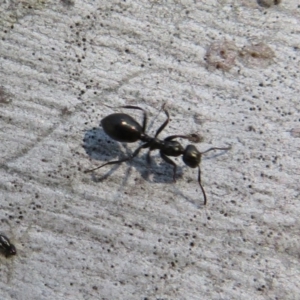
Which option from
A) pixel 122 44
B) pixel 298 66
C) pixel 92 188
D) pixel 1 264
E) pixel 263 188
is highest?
pixel 298 66

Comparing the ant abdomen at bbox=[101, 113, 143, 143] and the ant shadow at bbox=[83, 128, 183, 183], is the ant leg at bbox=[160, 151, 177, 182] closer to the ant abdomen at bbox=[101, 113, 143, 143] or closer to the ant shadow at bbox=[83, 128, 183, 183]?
the ant shadow at bbox=[83, 128, 183, 183]

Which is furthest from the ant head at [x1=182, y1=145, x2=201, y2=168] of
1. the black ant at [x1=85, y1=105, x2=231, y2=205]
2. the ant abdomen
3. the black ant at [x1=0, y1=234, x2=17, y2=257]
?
the black ant at [x1=0, y1=234, x2=17, y2=257]

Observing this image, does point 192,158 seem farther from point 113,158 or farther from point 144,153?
point 113,158

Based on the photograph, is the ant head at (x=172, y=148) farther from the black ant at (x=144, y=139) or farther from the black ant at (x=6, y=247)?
the black ant at (x=6, y=247)

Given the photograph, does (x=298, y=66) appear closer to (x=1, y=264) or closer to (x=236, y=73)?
(x=236, y=73)

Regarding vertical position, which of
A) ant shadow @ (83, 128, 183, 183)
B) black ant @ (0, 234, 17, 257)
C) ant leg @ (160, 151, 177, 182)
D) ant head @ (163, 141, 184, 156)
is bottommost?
black ant @ (0, 234, 17, 257)

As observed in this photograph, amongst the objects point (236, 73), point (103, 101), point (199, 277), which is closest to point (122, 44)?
point (103, 101)
